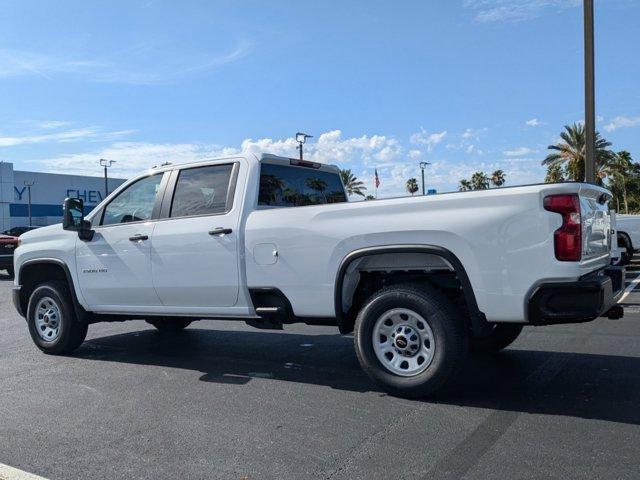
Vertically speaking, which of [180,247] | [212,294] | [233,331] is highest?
[180,247]

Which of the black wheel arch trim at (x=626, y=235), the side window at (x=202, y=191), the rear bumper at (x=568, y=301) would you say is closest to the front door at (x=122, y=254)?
the side window at (x=202, y=191)

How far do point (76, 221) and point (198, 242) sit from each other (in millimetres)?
1725

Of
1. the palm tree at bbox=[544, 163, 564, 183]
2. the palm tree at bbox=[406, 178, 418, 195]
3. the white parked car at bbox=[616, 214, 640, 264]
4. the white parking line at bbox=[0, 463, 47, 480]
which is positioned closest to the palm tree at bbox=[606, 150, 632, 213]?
the palm tree at bbox=[544, 163, 564, 183]

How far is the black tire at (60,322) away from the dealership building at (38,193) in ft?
Result: 151

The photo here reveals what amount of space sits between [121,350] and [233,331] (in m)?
1.68

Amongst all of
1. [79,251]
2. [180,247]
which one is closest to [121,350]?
[79,251]

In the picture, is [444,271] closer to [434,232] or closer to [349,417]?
[434,232]

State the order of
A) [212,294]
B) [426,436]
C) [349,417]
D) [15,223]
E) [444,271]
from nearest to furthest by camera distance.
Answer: [426,436] < [349,417] < [444,271] < [212,294] < [15,223]

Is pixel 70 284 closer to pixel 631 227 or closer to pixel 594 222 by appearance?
pixel 594 222

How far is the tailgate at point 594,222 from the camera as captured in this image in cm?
443

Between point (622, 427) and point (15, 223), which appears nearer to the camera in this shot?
point (622, 427)

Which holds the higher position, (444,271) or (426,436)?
(444,271)

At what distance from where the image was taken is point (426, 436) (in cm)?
401

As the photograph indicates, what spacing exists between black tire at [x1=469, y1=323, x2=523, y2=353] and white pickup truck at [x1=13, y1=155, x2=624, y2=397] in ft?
0.09
